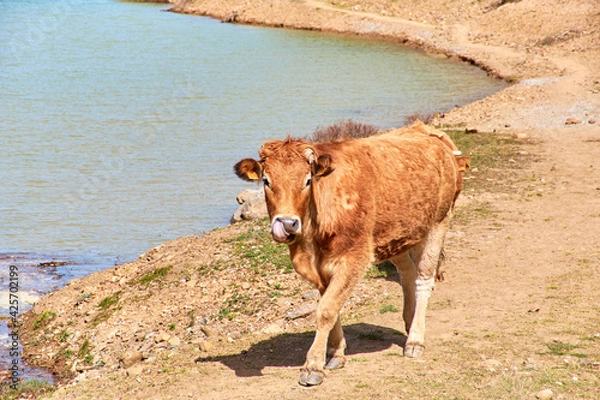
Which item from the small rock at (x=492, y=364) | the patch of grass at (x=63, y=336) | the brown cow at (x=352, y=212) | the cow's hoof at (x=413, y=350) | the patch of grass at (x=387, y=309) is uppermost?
the brown cow at (x=352, y=212)

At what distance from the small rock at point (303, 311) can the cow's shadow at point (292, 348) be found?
844 mm

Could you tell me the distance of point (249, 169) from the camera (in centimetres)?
806

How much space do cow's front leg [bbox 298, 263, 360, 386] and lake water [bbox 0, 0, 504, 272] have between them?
10289 mm

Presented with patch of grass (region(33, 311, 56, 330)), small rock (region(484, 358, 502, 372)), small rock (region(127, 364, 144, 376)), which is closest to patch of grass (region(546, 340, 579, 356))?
small rock (region(484, 358, 502, 372))

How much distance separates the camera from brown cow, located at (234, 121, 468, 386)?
7.92 meters

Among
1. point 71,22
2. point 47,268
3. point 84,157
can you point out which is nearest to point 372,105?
point 84,157

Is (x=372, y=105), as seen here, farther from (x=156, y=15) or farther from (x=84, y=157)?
(x=156, y=15)

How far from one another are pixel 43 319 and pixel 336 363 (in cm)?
730

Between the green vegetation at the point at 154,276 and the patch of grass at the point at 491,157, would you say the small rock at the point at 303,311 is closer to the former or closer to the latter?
the green vegetation at the point at 154,276

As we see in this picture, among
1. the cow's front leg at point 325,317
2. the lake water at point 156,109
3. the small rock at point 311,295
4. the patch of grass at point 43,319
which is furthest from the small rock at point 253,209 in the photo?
the cow's front leg at point 325,317

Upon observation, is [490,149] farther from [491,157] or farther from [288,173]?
[288,173]

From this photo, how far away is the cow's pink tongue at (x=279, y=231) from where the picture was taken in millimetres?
7469

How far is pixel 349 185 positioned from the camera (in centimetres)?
847

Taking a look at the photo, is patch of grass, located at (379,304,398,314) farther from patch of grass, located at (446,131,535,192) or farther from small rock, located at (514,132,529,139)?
small rock, located at (514,132,529,139)
